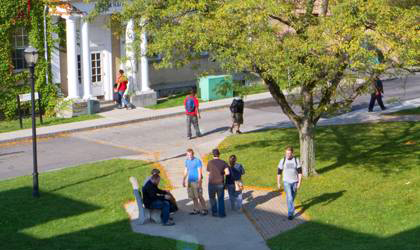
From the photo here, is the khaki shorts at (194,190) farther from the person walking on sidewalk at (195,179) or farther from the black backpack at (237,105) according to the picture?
the black backpack at (237,105)

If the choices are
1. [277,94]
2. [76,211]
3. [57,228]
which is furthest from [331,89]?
[57,228]

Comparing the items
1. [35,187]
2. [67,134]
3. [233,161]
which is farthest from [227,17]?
[67,134]

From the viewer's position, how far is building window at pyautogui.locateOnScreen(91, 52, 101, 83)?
33844 millimetres

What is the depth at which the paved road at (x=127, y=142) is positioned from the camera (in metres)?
23.5

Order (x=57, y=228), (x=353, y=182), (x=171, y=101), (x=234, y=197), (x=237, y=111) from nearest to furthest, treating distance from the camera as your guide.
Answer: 1. (x=57, y=228)
2. (x=234, y=197)
3. (x=353, y=182)
4. (x=237, y=111)
5. (x=171, y=101)

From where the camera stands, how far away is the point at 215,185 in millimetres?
16812

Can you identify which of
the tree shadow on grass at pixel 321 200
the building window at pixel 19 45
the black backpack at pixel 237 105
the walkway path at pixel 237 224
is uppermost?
the building window at pixel 19 45

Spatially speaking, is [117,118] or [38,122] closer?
[38,122]

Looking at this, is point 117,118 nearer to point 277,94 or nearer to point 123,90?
point 123,90

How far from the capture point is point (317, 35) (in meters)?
17.1

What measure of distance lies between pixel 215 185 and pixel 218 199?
32 centimetres

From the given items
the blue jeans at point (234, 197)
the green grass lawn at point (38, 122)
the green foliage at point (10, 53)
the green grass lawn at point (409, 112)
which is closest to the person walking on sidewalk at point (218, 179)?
the blue jeans at point (234, 197)

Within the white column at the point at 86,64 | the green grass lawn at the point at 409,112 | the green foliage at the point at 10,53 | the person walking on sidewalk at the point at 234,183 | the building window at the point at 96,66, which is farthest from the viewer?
the building window at the point at 96,66

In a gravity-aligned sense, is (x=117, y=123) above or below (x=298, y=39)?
below
